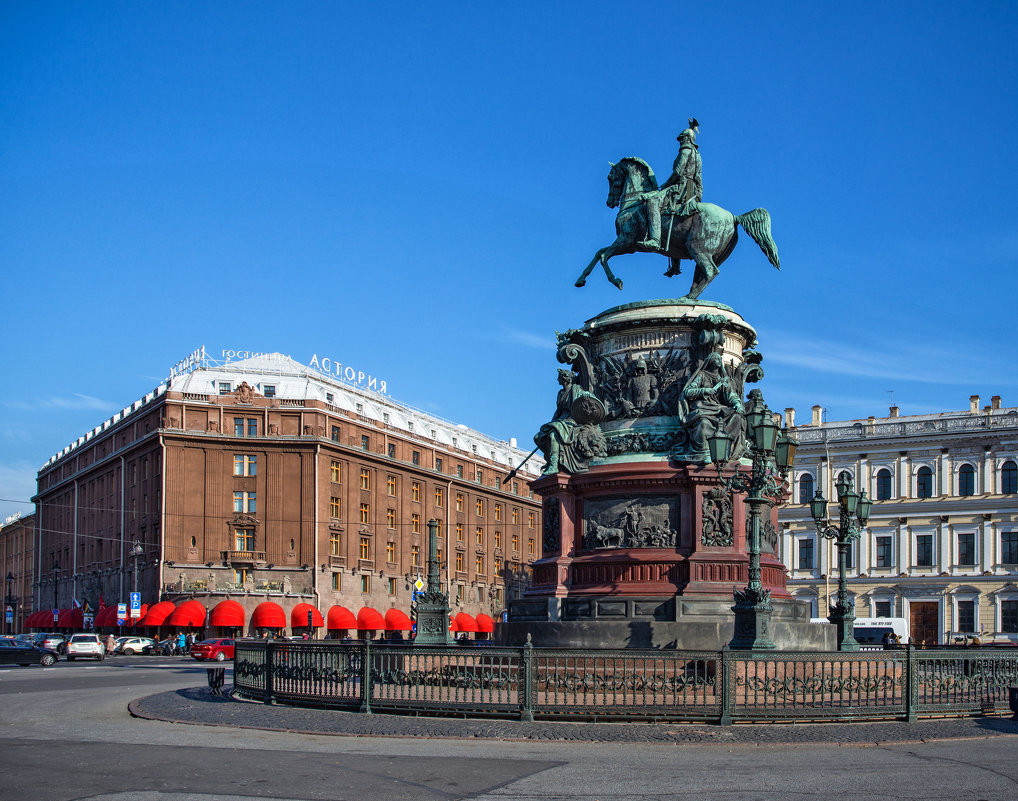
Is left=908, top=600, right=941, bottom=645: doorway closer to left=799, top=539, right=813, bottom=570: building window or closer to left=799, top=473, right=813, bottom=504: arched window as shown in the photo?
left=799, top=539, right=813, bottom=570: building window

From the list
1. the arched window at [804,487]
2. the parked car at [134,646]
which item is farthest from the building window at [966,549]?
the parked car at [134,646]

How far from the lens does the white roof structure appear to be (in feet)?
265

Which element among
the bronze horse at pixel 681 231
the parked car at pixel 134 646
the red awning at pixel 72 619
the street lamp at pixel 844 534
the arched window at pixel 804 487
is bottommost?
the red awning at pixel 72 619

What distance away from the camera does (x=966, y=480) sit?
7488cm

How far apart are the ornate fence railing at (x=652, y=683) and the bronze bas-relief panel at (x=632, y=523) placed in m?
6.67

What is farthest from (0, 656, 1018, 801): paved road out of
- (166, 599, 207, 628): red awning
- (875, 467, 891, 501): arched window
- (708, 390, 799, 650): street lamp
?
(875, 467, 891, 501): arched window

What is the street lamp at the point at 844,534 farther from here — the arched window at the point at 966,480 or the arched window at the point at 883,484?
the arched window at the point at 883,484

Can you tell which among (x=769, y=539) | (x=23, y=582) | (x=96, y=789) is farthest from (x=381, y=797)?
(x=23, y=582)

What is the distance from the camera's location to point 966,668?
19531mm

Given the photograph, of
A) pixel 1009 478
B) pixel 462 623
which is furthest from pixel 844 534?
pixel 462 623

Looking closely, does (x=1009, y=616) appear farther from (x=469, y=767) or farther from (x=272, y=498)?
(x=469, y=767)

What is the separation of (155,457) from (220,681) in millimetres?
56430

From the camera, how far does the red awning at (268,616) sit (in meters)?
69.9

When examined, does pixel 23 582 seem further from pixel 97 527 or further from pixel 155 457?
pixel 155 457
